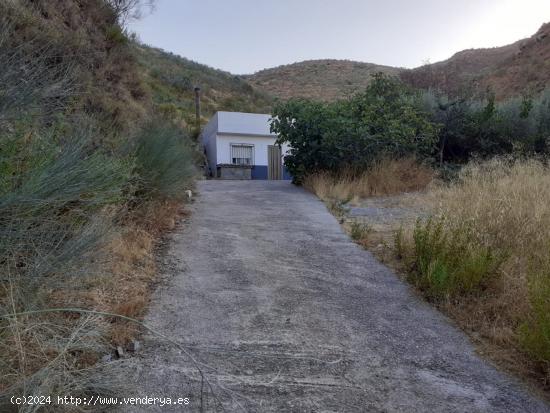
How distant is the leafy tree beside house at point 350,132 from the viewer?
10047mm

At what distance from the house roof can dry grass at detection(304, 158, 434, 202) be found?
994cm

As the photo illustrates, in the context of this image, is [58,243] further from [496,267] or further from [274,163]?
[274,163]

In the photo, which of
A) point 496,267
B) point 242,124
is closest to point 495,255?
point 496,267

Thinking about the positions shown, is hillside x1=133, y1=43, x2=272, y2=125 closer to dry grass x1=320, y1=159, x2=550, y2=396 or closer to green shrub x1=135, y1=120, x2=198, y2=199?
green shrub x1=135, y1=120, x2=198, y2=199

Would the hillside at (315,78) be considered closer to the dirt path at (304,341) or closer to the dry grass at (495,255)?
the dry grass at (495,255)

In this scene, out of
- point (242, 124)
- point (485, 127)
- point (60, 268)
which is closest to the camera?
point (60, 268)

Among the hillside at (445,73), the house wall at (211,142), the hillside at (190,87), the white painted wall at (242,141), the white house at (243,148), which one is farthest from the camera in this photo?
the hillside at (190,87)

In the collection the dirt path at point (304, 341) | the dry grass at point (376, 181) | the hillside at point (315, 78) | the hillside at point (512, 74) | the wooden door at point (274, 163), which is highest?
the hillside at point (315, 78)

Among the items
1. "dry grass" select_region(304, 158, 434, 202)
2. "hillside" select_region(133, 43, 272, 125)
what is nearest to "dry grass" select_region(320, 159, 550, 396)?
"dry grass" select_region(304, 158, 434, 202)

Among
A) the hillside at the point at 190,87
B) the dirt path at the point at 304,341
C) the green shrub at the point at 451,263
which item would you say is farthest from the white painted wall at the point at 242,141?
the green shrub at the point at 451,263

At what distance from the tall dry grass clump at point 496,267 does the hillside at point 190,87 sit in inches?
877

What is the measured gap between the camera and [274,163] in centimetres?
2089

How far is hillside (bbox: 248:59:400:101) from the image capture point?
4331 centimetres

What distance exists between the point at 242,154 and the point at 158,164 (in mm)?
14536
